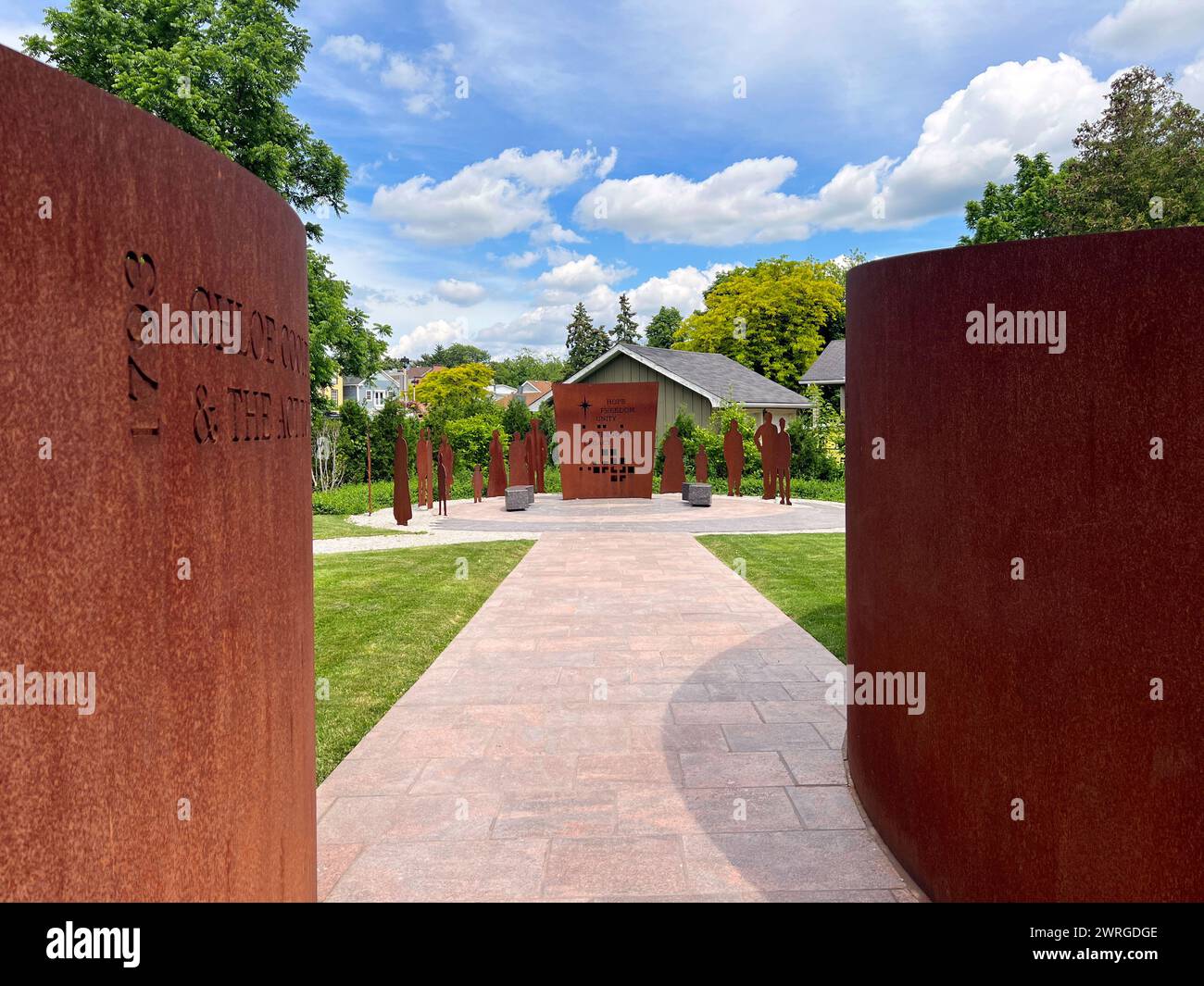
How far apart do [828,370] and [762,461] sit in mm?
21343

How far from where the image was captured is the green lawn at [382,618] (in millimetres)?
6191

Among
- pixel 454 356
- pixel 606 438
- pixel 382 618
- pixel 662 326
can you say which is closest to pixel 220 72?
pixel 606 438

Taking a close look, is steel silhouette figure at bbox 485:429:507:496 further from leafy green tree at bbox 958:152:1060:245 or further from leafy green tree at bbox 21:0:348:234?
leafy green tree at bbox 958:152:1060:245

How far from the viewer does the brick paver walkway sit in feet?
12.3

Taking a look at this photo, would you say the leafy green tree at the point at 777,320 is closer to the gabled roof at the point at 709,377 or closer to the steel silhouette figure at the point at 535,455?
the gabled roof at the point at 709,377

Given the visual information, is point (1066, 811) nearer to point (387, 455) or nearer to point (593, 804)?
point (593, 804)

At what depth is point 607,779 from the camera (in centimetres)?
489

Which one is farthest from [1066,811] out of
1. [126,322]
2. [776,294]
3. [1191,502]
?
[776,294]

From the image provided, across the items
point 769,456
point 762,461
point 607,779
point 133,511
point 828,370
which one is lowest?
point 607,779

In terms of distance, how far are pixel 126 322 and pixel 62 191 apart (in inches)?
11.8

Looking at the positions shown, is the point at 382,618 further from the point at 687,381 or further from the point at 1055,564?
the point at 687,381

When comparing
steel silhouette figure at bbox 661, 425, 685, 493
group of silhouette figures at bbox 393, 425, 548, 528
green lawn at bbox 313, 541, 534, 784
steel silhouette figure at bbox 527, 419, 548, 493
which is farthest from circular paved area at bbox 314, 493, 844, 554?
steel silhouette figure at bbox 661, 425, 685, 493

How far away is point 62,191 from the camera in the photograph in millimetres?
1754

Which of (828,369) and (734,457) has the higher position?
(828,369)
